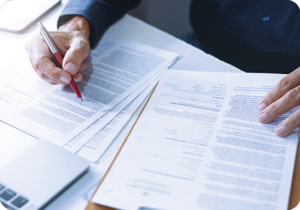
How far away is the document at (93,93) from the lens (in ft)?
1.71

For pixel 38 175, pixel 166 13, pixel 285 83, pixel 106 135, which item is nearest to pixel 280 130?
pixel 285 83

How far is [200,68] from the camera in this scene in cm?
71

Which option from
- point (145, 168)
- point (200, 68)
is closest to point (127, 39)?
point (200, 68)

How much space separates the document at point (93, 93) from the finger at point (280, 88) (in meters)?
0.28

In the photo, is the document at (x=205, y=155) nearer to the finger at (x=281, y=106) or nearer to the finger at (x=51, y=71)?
the finger at (x=281, y=106)

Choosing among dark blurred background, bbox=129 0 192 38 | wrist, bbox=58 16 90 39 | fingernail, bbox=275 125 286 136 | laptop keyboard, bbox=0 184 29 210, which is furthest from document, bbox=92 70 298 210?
dark blurred background, bbox=129 0 192 38

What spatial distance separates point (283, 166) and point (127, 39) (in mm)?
593

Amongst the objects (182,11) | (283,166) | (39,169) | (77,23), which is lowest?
(182,11)

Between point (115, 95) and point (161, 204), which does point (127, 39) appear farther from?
point (161, 204)

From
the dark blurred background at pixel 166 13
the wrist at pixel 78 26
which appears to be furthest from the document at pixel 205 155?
the dark blurred background at pixel 166 13

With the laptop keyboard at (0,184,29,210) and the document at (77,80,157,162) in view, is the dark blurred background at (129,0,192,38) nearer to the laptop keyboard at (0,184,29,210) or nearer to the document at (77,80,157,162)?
the document at (77,80,157,162)

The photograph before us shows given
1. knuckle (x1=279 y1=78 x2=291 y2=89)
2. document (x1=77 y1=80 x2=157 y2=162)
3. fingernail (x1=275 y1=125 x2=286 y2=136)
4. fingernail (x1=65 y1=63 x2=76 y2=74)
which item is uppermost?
fingernail (x1=65 y1=63 x2=76 y2=74)

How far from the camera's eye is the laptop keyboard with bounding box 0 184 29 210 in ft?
1.22

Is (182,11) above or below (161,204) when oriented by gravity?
below
